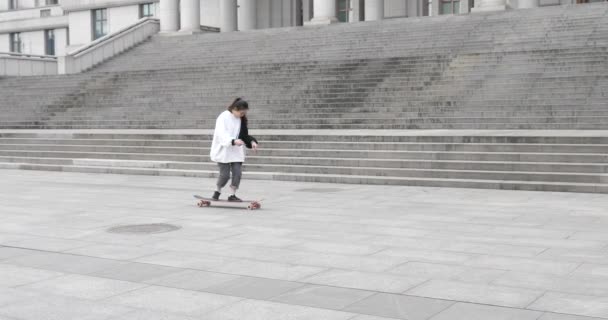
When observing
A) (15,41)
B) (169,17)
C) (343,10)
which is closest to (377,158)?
(169,17)

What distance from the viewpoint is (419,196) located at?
507 inches

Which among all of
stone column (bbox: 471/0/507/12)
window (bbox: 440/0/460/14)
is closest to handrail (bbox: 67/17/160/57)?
window (bbox: 440/0/460/14)

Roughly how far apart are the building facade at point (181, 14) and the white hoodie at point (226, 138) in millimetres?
21300

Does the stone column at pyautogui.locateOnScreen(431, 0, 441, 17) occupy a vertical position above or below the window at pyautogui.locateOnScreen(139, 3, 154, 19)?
below

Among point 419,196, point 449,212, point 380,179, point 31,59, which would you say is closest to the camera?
point 449,212

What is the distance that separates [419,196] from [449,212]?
203 centimetres

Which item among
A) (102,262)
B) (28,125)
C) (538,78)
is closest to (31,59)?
(28,125)

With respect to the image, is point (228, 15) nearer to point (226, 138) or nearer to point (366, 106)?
point (366, 106)

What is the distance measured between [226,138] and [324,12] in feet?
78.7

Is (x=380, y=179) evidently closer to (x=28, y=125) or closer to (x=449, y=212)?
(x=449, y=212)

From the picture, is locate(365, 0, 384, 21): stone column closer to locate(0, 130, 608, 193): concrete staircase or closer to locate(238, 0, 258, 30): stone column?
locate(238, 0, 258, 30): stone column

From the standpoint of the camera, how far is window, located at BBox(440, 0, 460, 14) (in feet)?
131

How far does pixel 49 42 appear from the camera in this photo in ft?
183

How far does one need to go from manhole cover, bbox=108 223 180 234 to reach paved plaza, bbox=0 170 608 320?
0.13 feet
